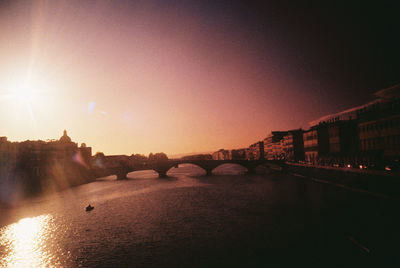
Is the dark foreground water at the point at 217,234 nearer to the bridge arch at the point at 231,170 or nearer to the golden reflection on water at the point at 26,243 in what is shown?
the golden reflection on water at the point at 26,243

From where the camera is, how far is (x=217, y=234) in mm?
26156

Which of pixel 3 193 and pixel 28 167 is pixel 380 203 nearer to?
pixel 3 193

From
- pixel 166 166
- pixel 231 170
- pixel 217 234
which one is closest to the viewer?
pixel 217 234

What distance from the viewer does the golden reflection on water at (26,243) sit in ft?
74.9

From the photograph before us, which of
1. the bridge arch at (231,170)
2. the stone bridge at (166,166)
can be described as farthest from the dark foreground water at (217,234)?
the bridge arch at (231,170)

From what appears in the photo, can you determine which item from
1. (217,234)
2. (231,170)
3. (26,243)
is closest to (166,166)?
(231,170)

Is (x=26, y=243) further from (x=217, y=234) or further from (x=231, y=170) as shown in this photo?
(x=231, y=170)

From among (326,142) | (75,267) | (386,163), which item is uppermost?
(326,142)

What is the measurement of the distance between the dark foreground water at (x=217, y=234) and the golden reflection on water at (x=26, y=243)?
0.10 m

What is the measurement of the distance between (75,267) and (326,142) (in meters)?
73.3

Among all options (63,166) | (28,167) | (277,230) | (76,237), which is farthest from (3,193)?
(277,230)

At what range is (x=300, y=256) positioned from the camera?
19688mm

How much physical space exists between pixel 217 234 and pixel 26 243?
2120 cm

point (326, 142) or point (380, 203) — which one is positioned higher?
point (326, 142)
